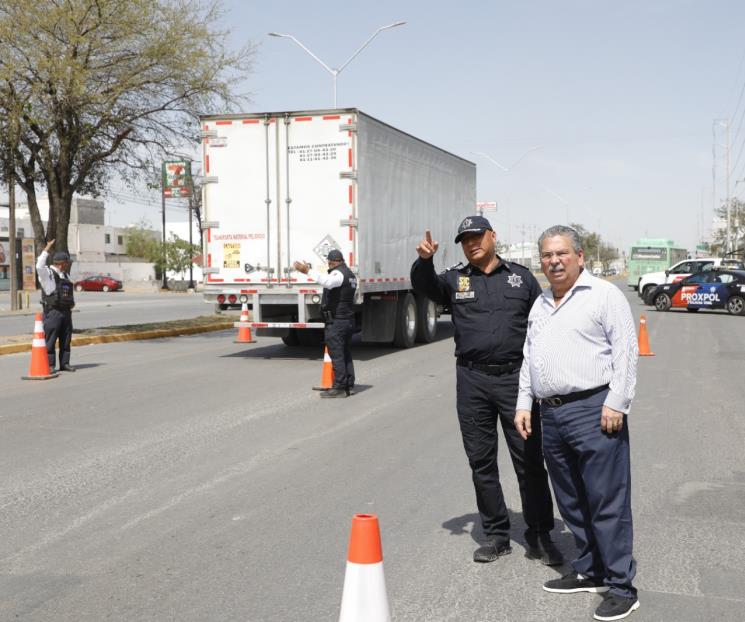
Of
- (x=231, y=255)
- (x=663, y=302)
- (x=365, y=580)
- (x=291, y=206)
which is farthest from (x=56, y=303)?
(x=663, y=302)

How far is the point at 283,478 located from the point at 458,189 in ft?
48.6

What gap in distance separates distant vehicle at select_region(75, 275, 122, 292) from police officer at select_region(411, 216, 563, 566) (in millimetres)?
65520

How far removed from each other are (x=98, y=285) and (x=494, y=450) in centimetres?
6634

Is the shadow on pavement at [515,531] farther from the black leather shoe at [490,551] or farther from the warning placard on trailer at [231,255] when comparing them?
the warning placard on trailer at [231,255]

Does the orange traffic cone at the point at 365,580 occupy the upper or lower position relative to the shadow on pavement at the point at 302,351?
upper

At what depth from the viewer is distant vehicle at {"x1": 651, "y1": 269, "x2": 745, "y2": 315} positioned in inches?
1127

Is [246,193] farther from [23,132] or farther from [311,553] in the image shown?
[311,553]

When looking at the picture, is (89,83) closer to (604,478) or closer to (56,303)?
(56,303)

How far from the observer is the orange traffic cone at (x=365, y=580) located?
10.3ft

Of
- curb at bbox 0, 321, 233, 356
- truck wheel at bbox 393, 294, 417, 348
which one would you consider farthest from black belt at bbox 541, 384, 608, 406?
curb at bbox 0, 321, 233, 356

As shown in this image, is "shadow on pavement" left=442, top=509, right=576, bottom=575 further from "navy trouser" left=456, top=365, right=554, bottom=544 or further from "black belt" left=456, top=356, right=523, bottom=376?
"black belt" left=456, top=356, right=523, bottom=376

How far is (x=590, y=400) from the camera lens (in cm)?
405

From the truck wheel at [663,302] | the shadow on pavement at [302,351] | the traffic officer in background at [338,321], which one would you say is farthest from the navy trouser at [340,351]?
the truck wheel at [663,302]

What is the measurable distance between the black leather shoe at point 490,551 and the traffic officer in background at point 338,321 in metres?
6.00
